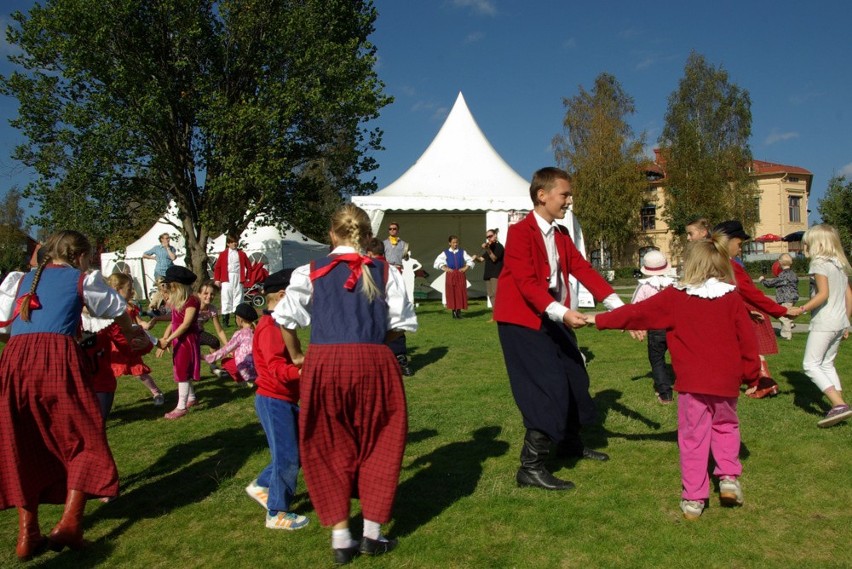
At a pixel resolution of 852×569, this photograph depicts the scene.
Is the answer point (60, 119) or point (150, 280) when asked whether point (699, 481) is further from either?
point (150, 280)

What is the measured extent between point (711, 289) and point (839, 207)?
4383cm

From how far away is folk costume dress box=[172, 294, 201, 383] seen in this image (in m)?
6.58

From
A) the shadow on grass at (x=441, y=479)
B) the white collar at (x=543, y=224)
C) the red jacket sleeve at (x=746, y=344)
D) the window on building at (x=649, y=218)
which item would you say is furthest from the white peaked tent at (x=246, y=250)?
the window on building at (x=649, y=218)

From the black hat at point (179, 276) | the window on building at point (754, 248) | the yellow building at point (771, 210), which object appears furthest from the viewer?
the yellow building at point (771, 210)

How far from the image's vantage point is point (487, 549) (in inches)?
135

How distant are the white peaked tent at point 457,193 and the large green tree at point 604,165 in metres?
23.2

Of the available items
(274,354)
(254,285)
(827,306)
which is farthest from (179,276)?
(254,285)

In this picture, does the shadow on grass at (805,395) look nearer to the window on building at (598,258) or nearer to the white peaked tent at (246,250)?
the white peaked tent at (246,250)

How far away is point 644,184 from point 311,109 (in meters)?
29.5

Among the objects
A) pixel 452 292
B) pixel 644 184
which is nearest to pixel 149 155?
pixel 452 292

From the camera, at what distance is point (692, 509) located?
3709 millimetres

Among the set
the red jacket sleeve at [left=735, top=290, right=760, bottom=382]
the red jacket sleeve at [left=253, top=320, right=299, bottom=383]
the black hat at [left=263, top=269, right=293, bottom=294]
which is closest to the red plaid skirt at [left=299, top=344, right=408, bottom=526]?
the red jacket sleeve at [left=253, top=320, right=299, bottom=383]

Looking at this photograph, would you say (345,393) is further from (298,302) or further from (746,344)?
(746,344)

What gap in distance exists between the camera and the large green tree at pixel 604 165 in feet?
139
